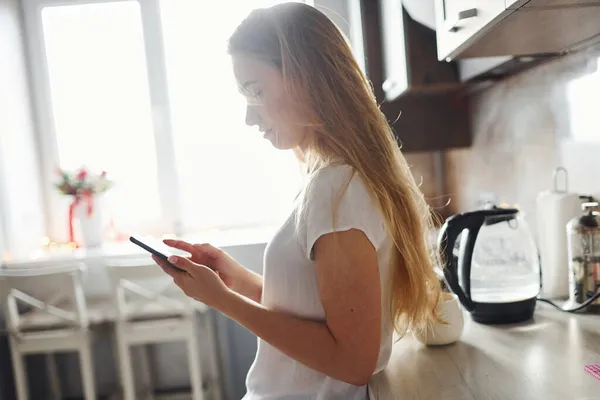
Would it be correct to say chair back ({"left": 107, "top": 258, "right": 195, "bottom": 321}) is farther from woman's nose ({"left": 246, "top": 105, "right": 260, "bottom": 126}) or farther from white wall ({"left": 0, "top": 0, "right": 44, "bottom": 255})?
woman's nose ({"left": 246, "top": 105, "right": 260, "bottom": 126})

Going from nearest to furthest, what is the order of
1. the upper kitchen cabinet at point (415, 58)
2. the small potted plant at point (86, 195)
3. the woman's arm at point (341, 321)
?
the woman's arm at point (341, 321), the upper kitchen cabinet at point (415, 58), the small potted plant at point (86, 195)

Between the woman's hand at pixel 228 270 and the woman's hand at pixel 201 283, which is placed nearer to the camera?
the woman's hand at pixel 201 283

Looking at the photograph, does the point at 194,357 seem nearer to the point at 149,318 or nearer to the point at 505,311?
the point at 149,318

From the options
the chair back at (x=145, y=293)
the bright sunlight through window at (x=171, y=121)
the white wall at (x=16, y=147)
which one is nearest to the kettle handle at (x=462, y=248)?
the chair back at (x=145, y=293)

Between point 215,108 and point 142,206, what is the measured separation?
66 cm

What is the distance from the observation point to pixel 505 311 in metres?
1.10

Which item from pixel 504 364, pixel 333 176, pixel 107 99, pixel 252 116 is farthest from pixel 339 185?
pixel 107 99

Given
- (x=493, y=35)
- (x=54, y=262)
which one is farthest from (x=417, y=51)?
(x=54, y=262)

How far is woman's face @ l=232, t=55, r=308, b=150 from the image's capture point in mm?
890

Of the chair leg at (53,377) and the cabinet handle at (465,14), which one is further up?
the cabinet handle at (465,14)

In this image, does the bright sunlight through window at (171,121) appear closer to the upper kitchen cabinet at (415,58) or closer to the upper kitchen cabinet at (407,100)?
the upper kitchen cabinet at (407,100)

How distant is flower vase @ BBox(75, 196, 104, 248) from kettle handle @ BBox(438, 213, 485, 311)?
216 cm

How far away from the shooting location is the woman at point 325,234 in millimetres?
795

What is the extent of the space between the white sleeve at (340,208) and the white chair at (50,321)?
1773 millimetres
